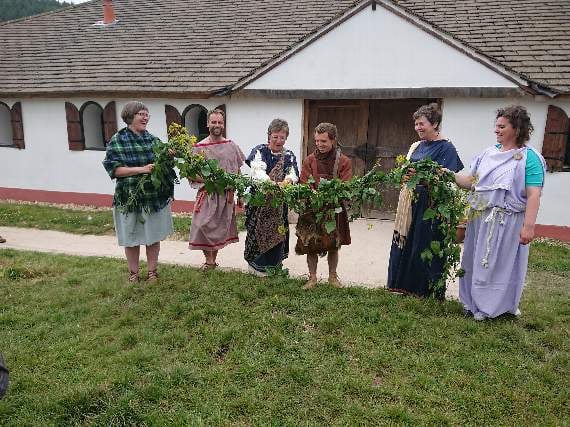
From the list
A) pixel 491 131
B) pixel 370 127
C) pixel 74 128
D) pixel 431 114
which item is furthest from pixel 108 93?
pixel 431 114

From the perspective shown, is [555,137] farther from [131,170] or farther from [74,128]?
[74,128]

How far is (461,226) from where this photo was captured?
4.23 metres

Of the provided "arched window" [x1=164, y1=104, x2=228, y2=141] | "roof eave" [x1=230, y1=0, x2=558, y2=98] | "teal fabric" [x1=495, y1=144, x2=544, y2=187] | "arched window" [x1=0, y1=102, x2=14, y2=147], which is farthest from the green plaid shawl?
"arched window" [x1=0, y1=102, x2=14, y2=147]

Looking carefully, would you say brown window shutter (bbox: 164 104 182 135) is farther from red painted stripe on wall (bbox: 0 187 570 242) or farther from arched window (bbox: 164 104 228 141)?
red painted stripe on wall (bbox: 0 187 570 242)

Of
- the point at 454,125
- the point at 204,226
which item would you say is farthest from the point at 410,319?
the point at 454,125

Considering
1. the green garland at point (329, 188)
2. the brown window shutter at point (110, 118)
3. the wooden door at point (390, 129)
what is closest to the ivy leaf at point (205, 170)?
the green garland at point (329, 188)

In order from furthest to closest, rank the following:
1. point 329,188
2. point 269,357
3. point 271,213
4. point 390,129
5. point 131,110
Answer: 1. point 390,129
2. point 271,213
3. point 131,110
4. point 329,188
5. point 269,357

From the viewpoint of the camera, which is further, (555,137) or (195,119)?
(195,119)

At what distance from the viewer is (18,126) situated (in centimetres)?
1115

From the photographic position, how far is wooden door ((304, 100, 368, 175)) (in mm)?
9086

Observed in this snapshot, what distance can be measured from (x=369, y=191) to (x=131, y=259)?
8.73ft

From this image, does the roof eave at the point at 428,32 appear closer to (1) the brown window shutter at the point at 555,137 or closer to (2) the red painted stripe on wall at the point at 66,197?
(1) the brown window shutter at the point at 555,137

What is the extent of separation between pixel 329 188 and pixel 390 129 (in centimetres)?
530

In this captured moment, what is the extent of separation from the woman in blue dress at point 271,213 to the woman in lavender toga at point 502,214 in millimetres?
1758
